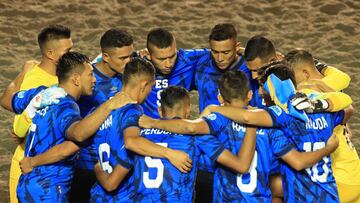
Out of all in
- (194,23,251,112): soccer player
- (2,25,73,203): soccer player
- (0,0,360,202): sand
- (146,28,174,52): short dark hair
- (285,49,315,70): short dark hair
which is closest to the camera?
(285,49,315,70): short dark hair

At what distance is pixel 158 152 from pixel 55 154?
99 centimetres

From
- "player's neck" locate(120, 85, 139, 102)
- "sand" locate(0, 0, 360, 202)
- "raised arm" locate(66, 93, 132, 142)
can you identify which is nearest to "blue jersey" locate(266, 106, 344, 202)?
"player's neck" locate(120, 85, 139, 102)

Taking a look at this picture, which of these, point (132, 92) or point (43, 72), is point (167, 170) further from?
point (43, 72)

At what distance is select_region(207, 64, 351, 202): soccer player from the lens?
7945 millimetres

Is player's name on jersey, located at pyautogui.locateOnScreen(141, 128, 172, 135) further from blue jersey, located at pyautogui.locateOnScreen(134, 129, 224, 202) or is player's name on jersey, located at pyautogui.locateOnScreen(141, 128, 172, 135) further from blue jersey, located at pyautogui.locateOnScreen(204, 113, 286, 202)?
blue jersey, located at pyautogui.locateOnScreen(204, 113, 286, 202)

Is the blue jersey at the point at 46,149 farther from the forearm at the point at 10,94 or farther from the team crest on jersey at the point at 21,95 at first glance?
the forearm at the point at 10,94

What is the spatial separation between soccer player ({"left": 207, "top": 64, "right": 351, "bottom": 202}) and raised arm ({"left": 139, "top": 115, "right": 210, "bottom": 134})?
0.24 metres

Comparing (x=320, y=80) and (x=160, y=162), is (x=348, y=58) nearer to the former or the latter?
(x=320, y=80)

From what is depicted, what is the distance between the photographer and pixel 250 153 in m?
7.71

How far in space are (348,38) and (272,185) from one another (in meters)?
5.75

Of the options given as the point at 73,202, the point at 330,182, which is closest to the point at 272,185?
the point at 330,182

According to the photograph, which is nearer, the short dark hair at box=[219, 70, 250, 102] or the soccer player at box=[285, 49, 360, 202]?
the short dark hair at box=[219, 70, 250, 102]

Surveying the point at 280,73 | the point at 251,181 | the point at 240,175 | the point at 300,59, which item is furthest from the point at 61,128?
the point at 300,59

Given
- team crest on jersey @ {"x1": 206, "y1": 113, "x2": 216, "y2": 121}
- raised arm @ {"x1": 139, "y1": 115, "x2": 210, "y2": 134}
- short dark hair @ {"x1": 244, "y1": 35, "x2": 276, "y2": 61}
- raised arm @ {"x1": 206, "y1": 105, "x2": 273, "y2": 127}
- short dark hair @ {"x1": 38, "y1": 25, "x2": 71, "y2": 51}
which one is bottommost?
raised arm @ {"x1": 139, "y1": 115, "x2": 210, "y2": 134}
